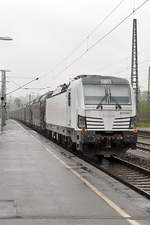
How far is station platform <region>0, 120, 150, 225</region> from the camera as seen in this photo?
6.66 meters

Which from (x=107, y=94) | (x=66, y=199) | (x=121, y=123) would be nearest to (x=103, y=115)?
(x=121, y=123)

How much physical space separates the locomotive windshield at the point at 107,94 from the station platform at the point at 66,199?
10.2ft

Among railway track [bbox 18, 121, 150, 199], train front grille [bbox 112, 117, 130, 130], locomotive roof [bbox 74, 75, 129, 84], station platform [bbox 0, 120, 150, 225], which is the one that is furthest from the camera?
locomotive roof [bbox 74, 75, 129, 84]

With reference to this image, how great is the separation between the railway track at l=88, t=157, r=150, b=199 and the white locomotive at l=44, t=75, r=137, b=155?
2.32ft

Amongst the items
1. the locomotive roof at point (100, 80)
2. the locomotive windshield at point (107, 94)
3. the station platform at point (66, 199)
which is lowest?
the station platform at point (66, 199)

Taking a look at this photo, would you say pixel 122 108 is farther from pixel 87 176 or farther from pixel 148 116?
pixel 148 116

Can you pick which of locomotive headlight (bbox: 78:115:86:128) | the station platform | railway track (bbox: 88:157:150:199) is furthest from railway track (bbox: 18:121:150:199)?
locomotive headlight (bbox: 78:115:86:128)

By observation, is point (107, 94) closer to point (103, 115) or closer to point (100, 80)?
point (100, 80)

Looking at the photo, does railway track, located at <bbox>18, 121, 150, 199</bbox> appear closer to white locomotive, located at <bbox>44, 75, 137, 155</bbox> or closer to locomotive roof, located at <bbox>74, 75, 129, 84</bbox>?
white locomotive, located at <bbox>44, 75, 137, 155</bbox>

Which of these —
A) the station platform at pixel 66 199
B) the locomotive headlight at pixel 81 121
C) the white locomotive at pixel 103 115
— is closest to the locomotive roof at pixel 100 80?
the white locomotive at pixel 103 115

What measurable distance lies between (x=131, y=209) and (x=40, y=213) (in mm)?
1719

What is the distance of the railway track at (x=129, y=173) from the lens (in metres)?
10.4

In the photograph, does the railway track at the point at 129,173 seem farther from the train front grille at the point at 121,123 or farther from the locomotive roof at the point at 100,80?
the locomotive roof at the point at 100,80

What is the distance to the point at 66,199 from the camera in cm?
820
